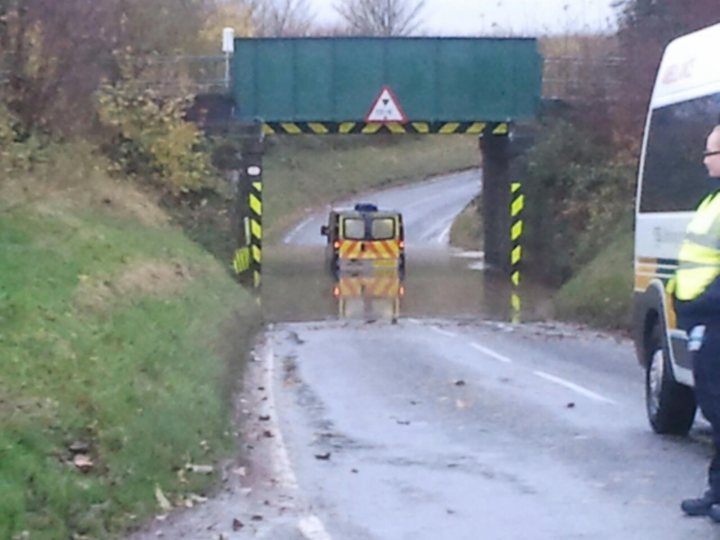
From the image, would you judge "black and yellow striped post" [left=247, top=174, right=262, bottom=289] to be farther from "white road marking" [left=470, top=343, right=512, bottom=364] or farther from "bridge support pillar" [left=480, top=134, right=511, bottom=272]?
"white road marking" [left=470, top=343, right=512, bottom=364]

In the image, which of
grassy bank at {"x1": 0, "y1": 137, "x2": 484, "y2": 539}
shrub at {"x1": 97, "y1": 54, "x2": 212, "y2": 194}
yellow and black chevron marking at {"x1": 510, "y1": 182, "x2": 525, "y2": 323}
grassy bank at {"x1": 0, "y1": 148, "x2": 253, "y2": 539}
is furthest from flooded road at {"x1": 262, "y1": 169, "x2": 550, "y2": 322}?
grassy bank at {"x1": 0, "y1": 148, "x2": 253, "y2": 539}

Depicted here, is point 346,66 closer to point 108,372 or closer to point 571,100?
point 571,100

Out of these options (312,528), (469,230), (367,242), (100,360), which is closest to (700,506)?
(312,528)

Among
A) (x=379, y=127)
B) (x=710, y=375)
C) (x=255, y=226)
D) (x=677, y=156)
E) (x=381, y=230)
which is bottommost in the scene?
(x=381, y=230)

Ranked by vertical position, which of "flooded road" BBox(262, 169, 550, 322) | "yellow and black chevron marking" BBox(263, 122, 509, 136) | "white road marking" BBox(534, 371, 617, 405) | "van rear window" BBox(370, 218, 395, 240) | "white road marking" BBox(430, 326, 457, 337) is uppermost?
"yellow and black chevron marking" BBox(263, 122, 509, 136)

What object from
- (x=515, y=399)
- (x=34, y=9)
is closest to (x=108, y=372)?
(x=515, y=399)

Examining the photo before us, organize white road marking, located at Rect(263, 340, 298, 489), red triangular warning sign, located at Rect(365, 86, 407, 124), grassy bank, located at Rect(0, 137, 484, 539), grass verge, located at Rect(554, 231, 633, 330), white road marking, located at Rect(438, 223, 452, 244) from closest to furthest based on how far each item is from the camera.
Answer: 1. grassy bank, located at Rect(0, 137, 484, 539)
2. white road marking, located at Rect(263, 340, 298, 489)
3. grass verge, located at Rect(554, 231, 633, 330)
4. red triangular warning sign, located at Rect(365, 86, 407, 124)
5. white road marking, located at Rect(438, 223, 452, 244)

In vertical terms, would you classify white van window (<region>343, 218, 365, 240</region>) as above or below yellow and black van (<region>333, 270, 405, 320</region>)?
above

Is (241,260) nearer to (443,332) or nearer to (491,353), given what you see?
(443,332)

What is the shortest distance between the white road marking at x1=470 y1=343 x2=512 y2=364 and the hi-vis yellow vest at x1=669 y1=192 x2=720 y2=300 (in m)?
11.3

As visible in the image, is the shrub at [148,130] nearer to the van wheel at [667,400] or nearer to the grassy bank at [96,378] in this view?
the grassy bank at [96,378]

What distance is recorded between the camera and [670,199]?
12898 millimetres

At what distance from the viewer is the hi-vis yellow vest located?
8.53m

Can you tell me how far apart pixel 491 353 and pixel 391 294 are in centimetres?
1537
